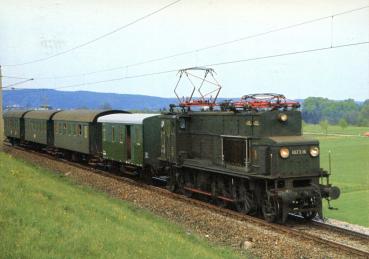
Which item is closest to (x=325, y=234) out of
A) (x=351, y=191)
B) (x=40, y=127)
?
(x=351, y=191)

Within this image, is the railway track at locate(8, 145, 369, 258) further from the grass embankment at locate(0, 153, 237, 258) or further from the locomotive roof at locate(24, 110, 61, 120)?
the locomotive roof at locate(24, 110, 61, 120)

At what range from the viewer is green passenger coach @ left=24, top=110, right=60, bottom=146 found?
120 feet

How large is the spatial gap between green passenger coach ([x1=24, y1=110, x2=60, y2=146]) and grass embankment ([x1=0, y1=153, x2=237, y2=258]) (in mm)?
22968

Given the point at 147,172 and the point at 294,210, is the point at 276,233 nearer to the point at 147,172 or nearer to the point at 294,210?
the point at 294,210

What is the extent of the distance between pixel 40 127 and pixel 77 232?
98.6ft

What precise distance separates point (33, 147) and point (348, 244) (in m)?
35.0

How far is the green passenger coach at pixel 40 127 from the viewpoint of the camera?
36.7m

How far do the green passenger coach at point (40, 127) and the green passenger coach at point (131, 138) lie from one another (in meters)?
10.3

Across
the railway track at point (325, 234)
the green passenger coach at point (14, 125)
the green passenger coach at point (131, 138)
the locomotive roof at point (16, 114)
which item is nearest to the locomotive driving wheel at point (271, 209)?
the railway track at point (325, 234)

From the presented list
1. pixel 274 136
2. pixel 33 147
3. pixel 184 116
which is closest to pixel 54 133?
pixel 33 147

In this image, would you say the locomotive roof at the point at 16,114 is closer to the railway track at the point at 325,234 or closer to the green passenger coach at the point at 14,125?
the green passenger coach at the point at 14,125

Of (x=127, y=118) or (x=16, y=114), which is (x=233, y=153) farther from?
(x=16, y=114)

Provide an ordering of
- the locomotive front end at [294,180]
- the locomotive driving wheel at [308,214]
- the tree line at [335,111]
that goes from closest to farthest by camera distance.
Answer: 1. the locomotive front end at [294,180]
2. the locomotive driving wheel at [308,214]
3. the tree line at [335,111]

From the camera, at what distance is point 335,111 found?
112 m
